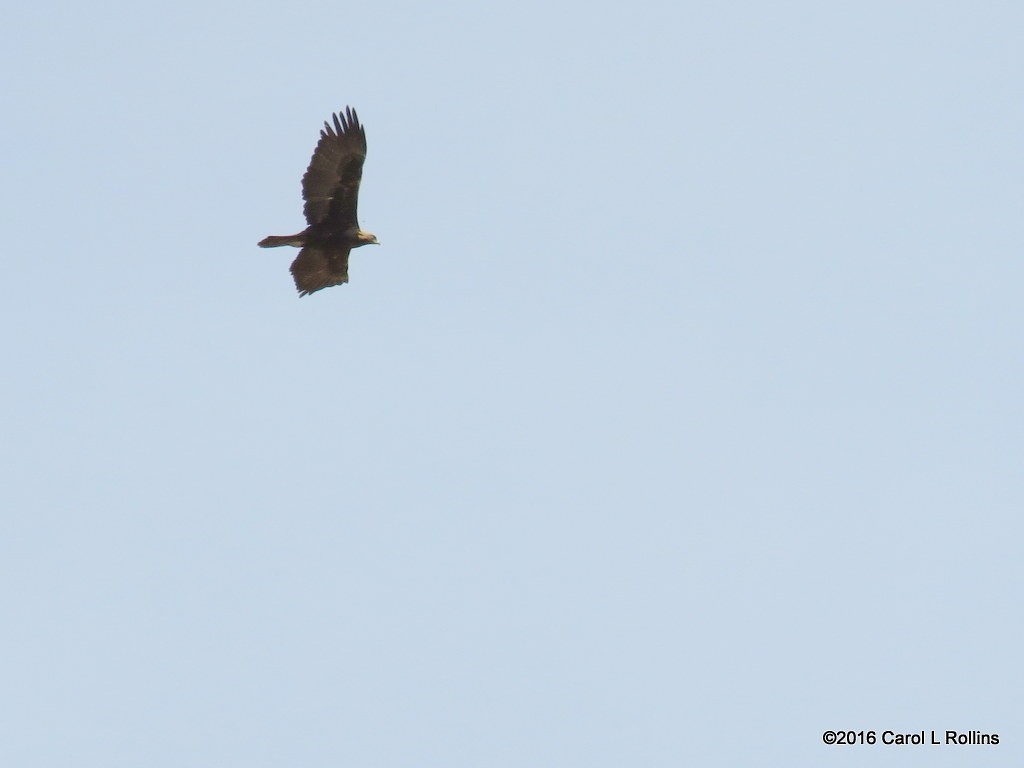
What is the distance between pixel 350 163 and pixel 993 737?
14832 mm

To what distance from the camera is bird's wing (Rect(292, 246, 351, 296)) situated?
28.1 metres

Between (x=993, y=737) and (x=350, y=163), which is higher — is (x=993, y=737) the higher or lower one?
the lower one

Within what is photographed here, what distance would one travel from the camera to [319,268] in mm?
28203

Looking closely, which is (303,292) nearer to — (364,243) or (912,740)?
(364,243)

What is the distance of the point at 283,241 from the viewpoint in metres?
27.3

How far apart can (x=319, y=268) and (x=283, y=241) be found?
1.14 metres

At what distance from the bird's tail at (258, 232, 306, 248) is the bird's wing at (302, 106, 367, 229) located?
389 mm

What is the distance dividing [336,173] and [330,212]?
0.82 metres

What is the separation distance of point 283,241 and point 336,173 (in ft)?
5.15

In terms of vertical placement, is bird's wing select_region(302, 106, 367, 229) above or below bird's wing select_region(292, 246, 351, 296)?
above

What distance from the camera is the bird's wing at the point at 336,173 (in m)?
27.1

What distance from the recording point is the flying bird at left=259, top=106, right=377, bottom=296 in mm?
27109

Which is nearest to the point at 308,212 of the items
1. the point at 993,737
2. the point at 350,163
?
the point at 350,163

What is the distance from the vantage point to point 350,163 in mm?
27234
